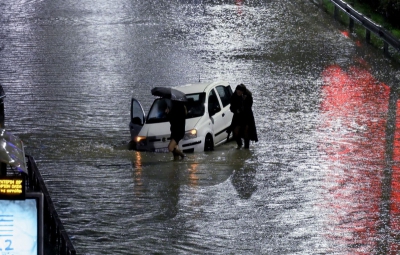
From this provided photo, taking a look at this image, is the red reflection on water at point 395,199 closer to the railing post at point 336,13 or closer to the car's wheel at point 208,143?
the car's wheel at point 208,143

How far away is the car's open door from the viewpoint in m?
18.2

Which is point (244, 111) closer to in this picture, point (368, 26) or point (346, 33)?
point (368, 26)

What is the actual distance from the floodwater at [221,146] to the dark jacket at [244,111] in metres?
0.42

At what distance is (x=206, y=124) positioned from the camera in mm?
18250

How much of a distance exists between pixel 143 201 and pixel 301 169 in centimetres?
347

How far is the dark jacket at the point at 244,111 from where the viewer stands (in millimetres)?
17625

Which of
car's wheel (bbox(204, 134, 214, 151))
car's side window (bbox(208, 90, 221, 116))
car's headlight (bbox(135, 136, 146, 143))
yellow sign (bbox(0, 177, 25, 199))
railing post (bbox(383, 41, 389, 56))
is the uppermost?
yellow sign (bbox(0, 177, 25, 199))

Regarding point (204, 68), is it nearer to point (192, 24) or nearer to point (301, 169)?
point (192, 24)

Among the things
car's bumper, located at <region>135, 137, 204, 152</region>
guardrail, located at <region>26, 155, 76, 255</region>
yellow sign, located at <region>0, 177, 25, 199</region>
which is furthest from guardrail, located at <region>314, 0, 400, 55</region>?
yellow sign, located at <region>0, 177, 25, 199</region>

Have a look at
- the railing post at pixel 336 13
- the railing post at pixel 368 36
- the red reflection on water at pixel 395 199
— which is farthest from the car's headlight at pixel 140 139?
the railing post at pixel 336 13

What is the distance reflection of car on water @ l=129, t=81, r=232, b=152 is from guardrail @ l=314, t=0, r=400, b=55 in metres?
8.17

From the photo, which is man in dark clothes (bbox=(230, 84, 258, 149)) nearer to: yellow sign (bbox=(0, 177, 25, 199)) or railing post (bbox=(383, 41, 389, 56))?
railing post (bbox=(383, 41, 389, 56))

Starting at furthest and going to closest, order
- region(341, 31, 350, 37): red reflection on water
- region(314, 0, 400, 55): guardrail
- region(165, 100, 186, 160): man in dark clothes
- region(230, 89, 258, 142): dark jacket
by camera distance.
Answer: region(341, 31, 350, 37): red reflection on water, region(314, 0, 400, 55): guardrail, region(230, 89, 258, 142): dark jacket, region(165, 100, 186, 160): man in dark clothes

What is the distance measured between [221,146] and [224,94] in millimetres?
1221
